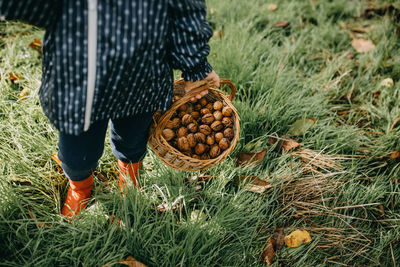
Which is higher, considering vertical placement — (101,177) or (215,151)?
(215,151)

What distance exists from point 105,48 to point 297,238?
1152mm

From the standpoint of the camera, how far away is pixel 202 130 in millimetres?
1392

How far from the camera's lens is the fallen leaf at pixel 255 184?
141 centimetres

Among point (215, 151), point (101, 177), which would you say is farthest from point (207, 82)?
point (101, 177)

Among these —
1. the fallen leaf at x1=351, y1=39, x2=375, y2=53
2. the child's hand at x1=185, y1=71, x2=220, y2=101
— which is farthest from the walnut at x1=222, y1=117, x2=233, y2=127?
the fallen leaf at x1=351, y1=39, x2=375, y2=53

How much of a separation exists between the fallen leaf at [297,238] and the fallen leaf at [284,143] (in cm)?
48

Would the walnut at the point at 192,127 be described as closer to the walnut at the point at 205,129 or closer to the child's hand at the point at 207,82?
the walnut at the point at 205,129

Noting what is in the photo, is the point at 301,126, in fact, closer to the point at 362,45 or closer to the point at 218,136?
the point at 218,136

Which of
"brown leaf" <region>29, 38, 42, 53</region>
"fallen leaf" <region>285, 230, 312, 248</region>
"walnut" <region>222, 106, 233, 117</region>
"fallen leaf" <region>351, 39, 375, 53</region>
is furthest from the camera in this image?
"fallen leaf" <region>351, 39, 375, 53</region>


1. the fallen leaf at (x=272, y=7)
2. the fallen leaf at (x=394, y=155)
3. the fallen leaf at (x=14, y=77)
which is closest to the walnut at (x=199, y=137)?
the fallen leaf at (x=394, y=155)

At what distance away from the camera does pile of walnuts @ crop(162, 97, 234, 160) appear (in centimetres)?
134

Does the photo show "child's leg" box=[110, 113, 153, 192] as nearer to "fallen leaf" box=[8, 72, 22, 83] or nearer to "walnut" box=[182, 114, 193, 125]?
"walnut" box=[182, 114, 193, 125]

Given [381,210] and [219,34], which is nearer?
[381,210]

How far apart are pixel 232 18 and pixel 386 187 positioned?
5.21 ft
